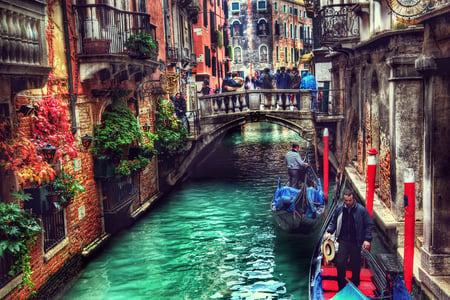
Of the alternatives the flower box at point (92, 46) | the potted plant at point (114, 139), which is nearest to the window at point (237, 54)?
the potted plant at point (114, 139)

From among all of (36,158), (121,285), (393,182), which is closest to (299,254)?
(393,182)

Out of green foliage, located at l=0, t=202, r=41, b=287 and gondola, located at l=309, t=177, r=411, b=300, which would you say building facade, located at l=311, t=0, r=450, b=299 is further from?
green foliage, located at l=0, t=202, r=41, b=287

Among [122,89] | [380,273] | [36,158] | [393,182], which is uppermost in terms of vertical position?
[122,89]

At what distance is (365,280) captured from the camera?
6719mm

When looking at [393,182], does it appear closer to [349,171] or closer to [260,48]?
[349,171]

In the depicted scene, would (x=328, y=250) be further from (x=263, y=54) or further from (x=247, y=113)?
(x=263, y=54)

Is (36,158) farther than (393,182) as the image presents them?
No

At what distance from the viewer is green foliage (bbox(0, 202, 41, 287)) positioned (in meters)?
5.59

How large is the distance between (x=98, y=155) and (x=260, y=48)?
4133 centimetres

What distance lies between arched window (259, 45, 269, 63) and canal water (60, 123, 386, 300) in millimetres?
34141

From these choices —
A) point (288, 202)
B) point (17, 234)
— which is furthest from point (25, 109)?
point (288, 202)

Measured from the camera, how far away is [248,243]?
10.8 m

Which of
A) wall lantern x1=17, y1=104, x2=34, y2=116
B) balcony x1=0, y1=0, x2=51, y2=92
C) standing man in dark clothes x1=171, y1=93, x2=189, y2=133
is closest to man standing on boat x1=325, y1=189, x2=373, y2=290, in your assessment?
balcony x1=0, y1=0, x2=51, y2=92

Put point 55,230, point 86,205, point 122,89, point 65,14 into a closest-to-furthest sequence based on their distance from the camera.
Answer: point 55,230, point 65,14, point 86,205, point 122,89
